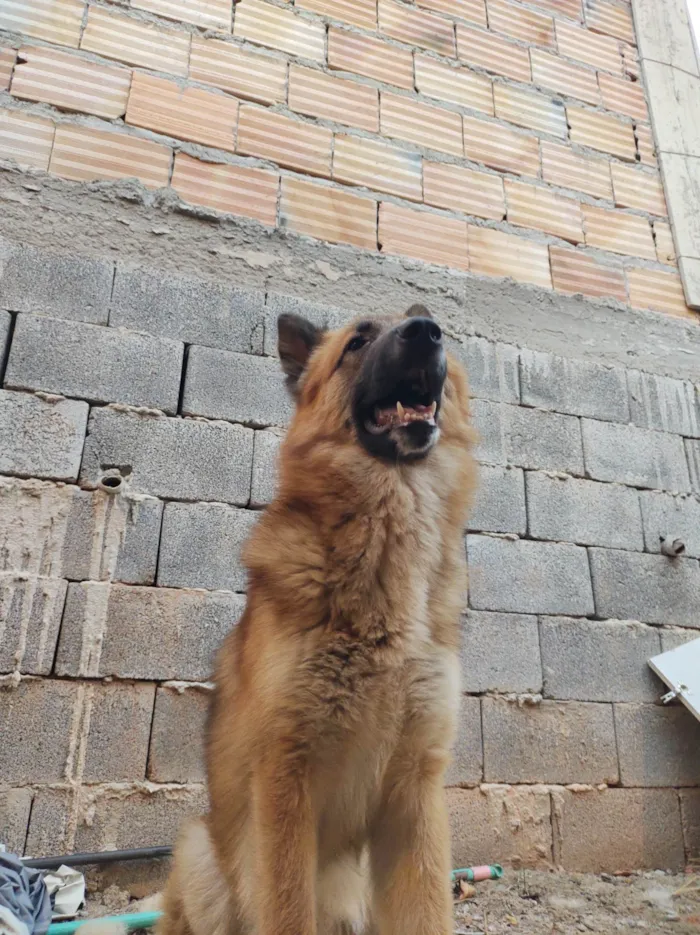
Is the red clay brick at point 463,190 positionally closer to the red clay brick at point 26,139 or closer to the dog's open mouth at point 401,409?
the red clay brick at point 26,139

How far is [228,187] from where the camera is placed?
13.1 ft

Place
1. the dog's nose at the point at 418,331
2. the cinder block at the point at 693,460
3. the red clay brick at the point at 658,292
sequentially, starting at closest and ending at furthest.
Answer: the dog's nose at the point at 418,331 → the cinder block at the point at 693,460 → the red clay brick at the point at 658,292

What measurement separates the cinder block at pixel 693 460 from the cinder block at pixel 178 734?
349 centimetres

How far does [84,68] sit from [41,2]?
495 millimetres

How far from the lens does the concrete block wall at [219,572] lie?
290 centimetres

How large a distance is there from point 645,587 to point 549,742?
1.20 metres

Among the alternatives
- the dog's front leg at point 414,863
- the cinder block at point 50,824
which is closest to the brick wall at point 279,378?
the cinder block at point 50,824

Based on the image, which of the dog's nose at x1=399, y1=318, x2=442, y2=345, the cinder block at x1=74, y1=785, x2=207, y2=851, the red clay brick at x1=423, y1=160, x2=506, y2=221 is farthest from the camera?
the red clay brick at x1=423, y1=160, x2=506, y2=221

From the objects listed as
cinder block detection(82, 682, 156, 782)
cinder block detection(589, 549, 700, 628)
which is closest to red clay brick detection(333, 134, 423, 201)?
cinder block detection(589, 549, 700, 628)

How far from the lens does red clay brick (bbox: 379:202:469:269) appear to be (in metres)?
4.34

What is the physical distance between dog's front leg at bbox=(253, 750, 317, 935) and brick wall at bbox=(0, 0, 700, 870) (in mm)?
1407

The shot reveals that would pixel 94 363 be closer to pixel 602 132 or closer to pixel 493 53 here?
pixel 493 53

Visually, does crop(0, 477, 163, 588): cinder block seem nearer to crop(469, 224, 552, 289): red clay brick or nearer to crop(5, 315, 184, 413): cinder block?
crop(5, 315, 184, 413): cinder block

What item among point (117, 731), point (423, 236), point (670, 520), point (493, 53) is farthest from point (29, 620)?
point (493, 53)
